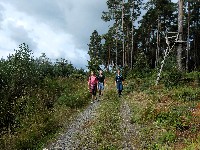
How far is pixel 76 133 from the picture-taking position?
50.0 feet

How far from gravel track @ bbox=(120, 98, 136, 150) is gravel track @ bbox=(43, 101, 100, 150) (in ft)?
4.98

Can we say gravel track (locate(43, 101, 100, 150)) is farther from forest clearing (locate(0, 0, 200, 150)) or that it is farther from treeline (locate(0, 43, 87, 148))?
treeline (locate(0, 43, 87, 148))

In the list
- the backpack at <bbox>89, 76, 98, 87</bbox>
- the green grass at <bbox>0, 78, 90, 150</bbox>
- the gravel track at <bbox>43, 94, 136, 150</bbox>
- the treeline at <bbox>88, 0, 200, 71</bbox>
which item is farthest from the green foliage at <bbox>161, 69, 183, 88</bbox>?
the treeline at <bbox>88, 0, 200, 71</bbox>

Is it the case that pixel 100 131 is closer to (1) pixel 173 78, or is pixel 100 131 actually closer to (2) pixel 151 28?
(1) pixel 173 78

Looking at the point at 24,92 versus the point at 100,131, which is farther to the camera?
the point at 24,92

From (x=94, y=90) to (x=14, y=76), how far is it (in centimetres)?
1100

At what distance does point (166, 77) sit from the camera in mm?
23844

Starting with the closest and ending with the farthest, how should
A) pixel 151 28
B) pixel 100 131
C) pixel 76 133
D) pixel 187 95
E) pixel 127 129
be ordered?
pixel 100 131 → pixel 127 129 → pixel 76 133 → pixel 187 95 → pixel 151 28

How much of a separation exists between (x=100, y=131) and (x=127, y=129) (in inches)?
43.9

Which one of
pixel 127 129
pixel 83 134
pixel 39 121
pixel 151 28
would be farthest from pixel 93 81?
pixel 151 28

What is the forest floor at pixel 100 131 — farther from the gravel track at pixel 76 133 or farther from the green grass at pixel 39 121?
the green grass at pixel 39 121

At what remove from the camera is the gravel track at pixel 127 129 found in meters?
12.6

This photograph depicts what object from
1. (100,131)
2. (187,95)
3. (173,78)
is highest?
(173,78)

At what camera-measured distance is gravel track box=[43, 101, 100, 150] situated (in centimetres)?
1362
